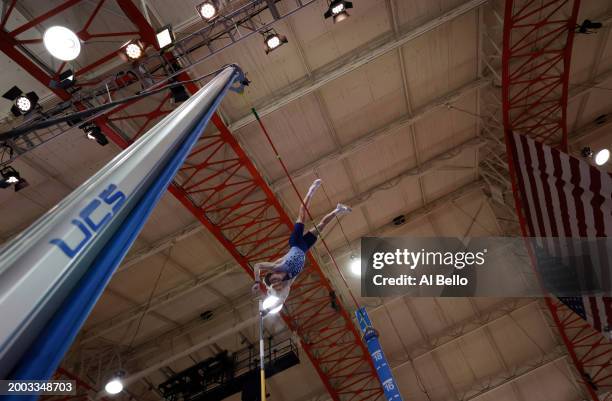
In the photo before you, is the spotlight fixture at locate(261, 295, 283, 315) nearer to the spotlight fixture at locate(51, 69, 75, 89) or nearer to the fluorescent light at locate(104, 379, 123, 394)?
the spotlight fixture at locate(51, 69, 75, 89)

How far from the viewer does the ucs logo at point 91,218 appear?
81 cm

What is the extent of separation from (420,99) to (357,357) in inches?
319

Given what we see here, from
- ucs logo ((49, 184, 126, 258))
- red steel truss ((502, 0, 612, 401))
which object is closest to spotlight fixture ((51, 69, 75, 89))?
ucs logo ((49, 184, 126, 258))

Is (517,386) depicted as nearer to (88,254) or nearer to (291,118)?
(291,118)

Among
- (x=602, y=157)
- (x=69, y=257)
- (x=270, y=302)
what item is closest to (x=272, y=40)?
(x=270, y=302)

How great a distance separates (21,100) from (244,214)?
189 inches

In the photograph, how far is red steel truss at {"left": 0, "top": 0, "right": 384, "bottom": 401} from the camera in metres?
6.61

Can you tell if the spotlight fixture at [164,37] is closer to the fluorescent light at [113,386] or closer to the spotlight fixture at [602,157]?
the fluorescent light at [113,386]

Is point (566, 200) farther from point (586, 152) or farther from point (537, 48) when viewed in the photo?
point (586, 152)

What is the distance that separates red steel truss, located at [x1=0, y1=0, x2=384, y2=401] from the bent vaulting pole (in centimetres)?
620

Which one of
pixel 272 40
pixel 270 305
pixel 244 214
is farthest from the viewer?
pixel 244 214

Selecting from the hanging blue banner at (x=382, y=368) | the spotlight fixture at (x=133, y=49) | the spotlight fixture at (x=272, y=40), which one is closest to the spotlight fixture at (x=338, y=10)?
the spotlight fixture at (x=272, y=40)

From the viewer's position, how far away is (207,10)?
22.0ft

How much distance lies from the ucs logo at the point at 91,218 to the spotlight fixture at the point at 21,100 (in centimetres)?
738
